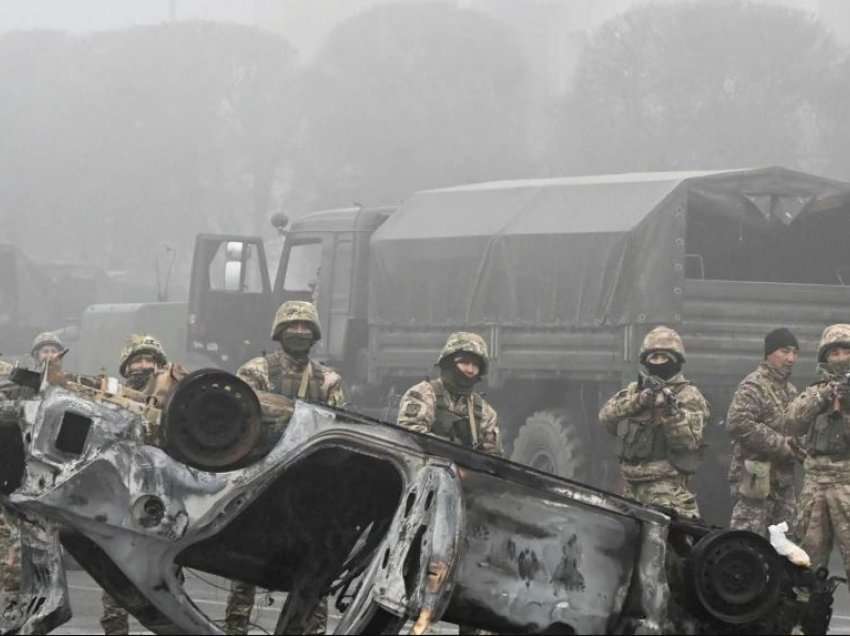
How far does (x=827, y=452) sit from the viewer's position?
36.2 feet

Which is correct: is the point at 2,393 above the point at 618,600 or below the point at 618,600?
above

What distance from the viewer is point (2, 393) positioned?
292 inches

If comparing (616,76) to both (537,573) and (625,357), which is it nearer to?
(625,357)

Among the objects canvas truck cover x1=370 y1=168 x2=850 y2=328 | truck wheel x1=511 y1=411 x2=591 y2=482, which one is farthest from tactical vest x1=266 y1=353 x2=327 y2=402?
truck wheel x1=511 y1=411 x2=591 y2=482

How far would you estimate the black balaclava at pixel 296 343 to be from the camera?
10188mm

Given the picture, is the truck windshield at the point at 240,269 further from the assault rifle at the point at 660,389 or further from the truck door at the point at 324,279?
the assault rifle at the point at 660,389

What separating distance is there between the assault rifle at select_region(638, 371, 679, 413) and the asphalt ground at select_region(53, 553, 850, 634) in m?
1.64

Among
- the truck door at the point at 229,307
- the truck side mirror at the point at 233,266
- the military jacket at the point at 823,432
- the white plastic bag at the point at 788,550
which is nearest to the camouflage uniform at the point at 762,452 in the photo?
the military jacket at the point at 823,432

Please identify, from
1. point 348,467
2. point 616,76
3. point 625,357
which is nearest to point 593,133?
point 616,76

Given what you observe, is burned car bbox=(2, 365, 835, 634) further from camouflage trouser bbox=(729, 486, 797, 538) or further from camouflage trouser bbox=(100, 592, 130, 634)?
camouflage trouser bbox=(729, 486, 797, 538)

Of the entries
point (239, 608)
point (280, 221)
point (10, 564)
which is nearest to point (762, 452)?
point (239, 608)

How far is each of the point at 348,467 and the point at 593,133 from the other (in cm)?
5503

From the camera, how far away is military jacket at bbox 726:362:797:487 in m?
11.8

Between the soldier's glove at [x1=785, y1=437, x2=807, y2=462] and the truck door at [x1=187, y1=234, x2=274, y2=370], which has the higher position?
the truck door at [x1=187, y1=234, x2=274, y2=370]
